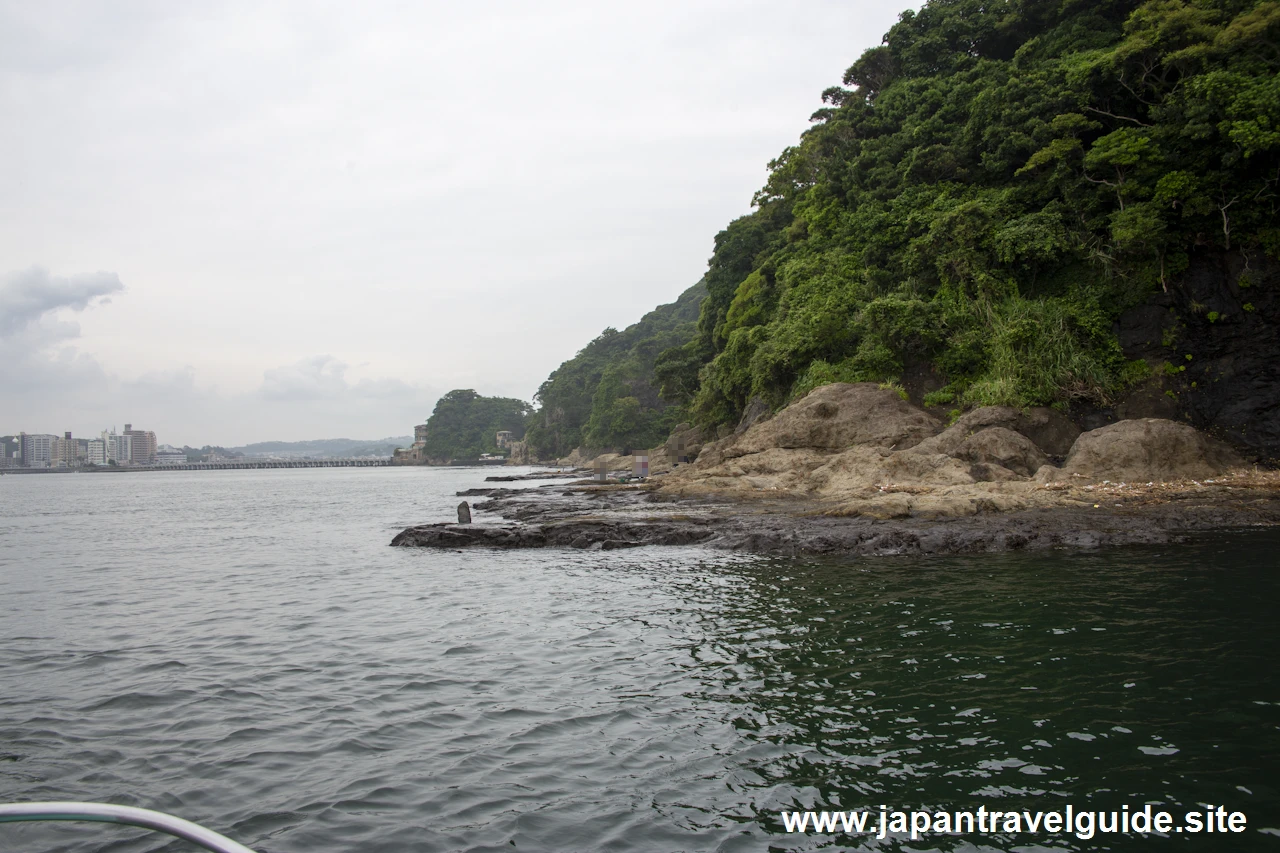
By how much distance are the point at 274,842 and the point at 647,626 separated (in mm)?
6616

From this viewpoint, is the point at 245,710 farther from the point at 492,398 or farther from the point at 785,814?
the point at 492,398

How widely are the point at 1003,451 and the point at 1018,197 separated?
1327 cm

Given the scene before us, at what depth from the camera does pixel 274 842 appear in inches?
200

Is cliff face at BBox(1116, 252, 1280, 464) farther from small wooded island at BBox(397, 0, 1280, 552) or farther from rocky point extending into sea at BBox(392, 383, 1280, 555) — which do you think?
rocky point extending into sea at BBox(392, 383, 1280, 555)

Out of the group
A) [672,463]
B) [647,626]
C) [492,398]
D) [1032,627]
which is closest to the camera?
[1032,627]

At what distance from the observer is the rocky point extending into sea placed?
653 inches

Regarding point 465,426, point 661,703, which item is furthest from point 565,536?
point 465,426

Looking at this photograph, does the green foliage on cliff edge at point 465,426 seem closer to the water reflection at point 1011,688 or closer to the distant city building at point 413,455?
the distant city building at point 413,455

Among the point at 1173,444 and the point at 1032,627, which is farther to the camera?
A: the point at 1173,444

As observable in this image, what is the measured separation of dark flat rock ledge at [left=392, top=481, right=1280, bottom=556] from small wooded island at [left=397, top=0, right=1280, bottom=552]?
0.14 metres

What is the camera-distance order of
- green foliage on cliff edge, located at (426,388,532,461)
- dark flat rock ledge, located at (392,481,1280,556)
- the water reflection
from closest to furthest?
the water reflection → dark flat rock ledge, located at (392,481,1280,556) → green foliage on cliff edge, located at (426,388,532,461)

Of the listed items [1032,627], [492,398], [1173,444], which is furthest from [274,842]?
[492,398]

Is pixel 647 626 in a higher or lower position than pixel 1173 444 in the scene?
lower

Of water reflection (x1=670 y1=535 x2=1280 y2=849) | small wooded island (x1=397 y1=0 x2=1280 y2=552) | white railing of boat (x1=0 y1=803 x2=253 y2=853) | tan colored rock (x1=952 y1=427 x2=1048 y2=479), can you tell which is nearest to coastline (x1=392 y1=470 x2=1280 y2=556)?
small wooded island (x1=397 y1=0 x2=1280 y2=552)
